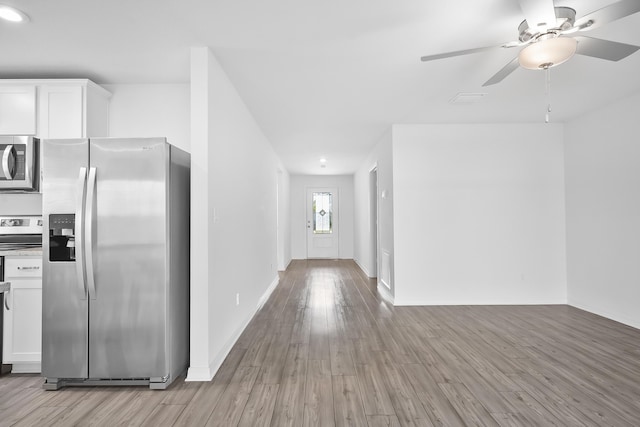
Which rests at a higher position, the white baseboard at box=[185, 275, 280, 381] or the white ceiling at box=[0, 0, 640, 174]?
the white ceiling at box=[0, 0, 640, 174]

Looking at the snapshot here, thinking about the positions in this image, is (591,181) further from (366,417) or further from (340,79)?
(366,417)

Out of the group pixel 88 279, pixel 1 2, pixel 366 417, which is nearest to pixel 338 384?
pixel 366 417

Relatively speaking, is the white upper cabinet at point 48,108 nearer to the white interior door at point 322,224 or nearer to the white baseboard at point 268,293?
the white baseboard at point 268,293

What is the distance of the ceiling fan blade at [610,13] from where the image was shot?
5.69 feet

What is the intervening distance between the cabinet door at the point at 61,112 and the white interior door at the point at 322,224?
7570mm

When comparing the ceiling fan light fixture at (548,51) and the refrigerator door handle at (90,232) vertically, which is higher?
the ceiling fan light fixture at (548,51)

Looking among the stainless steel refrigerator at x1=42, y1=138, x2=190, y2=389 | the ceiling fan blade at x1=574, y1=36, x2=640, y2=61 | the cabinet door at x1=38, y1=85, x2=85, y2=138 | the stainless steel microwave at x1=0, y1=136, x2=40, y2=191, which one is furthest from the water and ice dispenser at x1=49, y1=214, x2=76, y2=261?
the ceiling fan blade at x1=574, y1=36, x2=640, y2=61

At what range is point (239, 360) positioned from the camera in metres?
3.02

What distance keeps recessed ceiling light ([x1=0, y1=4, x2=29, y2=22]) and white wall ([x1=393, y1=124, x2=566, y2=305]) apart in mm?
4075

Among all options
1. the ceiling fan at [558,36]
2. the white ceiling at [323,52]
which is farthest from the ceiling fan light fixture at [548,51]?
the white ceiling at [323,52]

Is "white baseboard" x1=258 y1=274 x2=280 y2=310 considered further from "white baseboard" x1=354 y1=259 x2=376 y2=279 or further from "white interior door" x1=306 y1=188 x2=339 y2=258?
"white interior door" x1=306 y1=188 x2=339 y2=258

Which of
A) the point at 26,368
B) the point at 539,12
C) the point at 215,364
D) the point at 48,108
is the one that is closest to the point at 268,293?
the point at 215,364

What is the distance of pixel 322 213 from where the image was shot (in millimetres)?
10562

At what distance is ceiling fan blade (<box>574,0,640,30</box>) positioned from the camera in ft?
5.69
